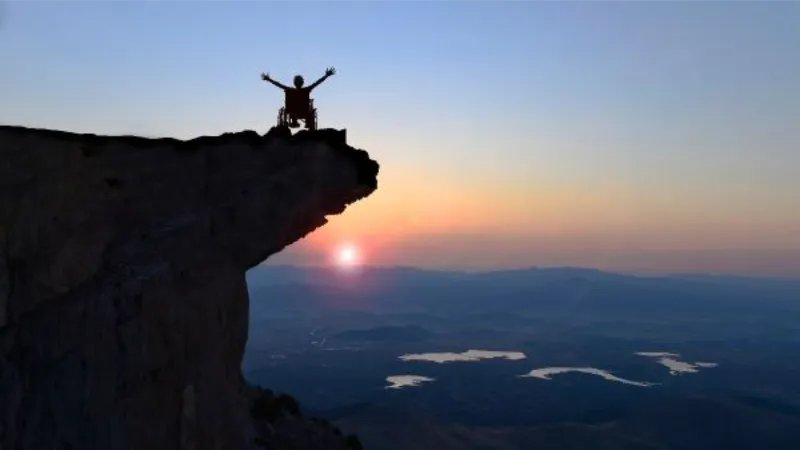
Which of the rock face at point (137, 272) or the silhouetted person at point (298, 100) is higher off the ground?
the silhouetted person at point (298, 100)

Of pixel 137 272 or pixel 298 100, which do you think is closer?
pixel 137 272

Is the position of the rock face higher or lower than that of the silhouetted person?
lower

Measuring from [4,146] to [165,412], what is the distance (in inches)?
284

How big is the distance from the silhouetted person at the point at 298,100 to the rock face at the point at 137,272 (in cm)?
117

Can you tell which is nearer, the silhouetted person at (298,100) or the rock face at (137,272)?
the rock face at (137,272)

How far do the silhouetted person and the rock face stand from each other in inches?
46.0

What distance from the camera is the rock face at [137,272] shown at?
596 inches

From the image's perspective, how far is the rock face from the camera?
1515cm

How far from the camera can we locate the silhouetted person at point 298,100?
852 inches

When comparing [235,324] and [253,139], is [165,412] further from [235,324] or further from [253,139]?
[253,139]

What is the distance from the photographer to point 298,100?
21797 millimetres

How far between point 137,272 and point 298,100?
7.91m

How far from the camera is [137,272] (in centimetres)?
1645

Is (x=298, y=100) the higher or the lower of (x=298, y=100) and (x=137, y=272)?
the higher
